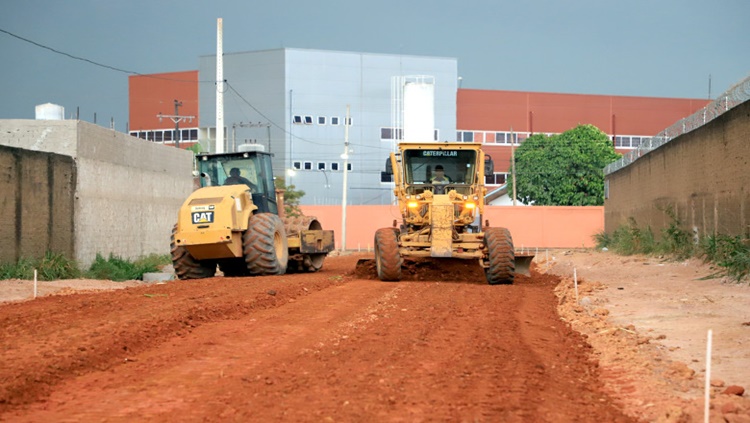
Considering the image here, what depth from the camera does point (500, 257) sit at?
17.6 m

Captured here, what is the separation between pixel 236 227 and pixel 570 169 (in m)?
48.8

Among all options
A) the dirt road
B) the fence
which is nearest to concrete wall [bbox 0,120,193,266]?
the dirt road

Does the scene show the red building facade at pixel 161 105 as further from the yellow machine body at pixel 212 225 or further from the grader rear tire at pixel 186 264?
the yellow machine body at pixel 212 225

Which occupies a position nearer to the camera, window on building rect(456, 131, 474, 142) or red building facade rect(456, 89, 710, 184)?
window on building rect(456, 131, 474, 142)

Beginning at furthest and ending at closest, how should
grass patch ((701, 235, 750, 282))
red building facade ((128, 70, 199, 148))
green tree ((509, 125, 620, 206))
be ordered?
red building facade ((128, 70, 199, 148)) → green tree ((509, 125, 620, 206)) → grass patch ((701, 235, 750, 282))

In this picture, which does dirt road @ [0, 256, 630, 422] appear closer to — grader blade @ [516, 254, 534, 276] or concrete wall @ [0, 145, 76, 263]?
grader blade @ [516, 254, 534, 276]

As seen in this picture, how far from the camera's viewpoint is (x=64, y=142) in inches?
874

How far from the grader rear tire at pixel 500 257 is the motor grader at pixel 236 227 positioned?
4950 mm

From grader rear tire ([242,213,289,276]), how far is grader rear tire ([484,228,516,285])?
487 cm

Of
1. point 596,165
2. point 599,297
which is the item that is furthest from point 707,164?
point 596,165

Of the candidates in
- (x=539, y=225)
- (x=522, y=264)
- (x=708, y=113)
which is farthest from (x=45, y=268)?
(x=539, y=225)

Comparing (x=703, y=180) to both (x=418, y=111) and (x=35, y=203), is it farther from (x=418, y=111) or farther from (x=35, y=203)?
(x=418, y=111)

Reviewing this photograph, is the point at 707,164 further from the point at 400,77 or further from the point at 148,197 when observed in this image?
the point at 400,77

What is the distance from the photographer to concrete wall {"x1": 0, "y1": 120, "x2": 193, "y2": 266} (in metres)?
22.2
